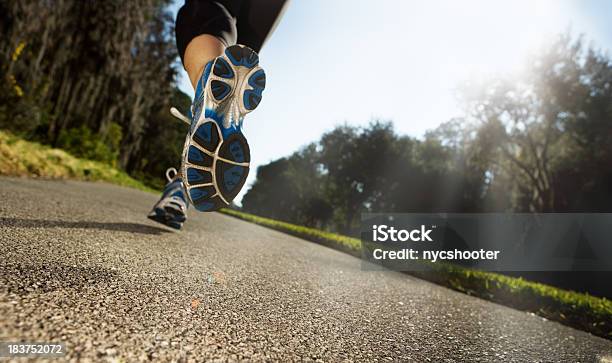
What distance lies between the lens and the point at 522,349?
1.43 metres

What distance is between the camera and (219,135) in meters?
1.40

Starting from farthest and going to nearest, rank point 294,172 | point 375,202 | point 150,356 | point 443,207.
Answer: point 294,172 < point 375,202 < point 443,207 < point 150,356

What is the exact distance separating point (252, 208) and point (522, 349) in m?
61.9

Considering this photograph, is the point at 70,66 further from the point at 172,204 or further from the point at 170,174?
the point at 172,204

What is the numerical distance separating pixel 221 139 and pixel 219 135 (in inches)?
0.7

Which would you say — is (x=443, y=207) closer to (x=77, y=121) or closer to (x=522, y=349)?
(x=77, y=121)

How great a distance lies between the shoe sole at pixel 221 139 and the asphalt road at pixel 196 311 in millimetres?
380

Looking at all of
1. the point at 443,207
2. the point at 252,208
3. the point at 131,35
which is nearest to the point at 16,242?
the point at 131,35

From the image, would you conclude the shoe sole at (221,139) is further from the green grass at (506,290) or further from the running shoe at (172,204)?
the green grass at (506,290)

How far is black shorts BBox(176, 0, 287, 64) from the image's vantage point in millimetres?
1522
